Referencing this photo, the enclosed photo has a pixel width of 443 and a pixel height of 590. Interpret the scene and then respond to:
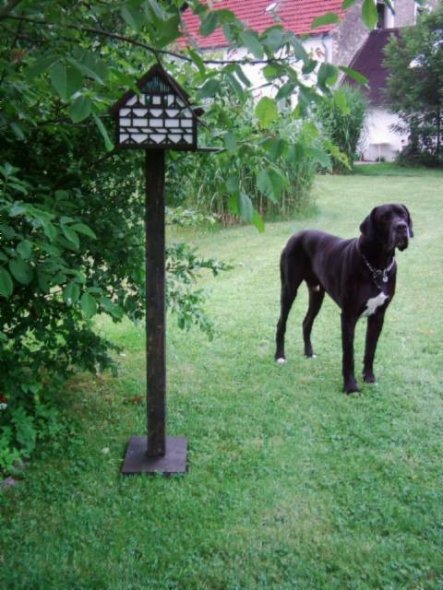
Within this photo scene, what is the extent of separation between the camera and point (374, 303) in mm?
4750

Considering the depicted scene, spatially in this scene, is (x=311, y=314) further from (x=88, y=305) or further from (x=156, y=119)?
(x=88, y=305)

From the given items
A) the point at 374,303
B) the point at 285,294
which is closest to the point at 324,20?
the point at 374,303


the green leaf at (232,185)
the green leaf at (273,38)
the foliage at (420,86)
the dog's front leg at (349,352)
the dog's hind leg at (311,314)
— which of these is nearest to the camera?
the green leaf at (273,38)

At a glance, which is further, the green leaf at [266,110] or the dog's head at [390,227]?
the dog's head at [390,227]

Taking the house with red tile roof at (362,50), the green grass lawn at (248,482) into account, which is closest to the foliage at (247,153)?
the green grass lawn at (248,482)

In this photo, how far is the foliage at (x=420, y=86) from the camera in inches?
842

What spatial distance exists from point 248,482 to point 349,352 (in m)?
1.57

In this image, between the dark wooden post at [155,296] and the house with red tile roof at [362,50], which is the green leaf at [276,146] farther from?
the house with red tile roof at [362,50]

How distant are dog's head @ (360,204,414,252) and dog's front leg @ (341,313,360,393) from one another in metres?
0.62

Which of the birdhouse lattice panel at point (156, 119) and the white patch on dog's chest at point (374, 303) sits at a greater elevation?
the birdhouse lattice panel at point (156, 119)

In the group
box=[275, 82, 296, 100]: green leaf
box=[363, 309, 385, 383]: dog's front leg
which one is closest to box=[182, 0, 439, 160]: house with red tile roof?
box=[363, 309, 385, 383]: dog's front leg

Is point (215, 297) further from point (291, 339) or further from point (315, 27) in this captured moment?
point (315, 27)

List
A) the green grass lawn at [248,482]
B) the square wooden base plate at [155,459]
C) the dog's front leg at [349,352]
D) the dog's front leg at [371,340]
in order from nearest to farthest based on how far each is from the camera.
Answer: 1. the green grass lawn at [248,482]
2. the square wooden base plate at [155,459]
3. the dog's front leg at [349,352]
4. the dog's front leg at [371,340]

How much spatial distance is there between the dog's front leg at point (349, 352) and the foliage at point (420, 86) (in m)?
18.7
